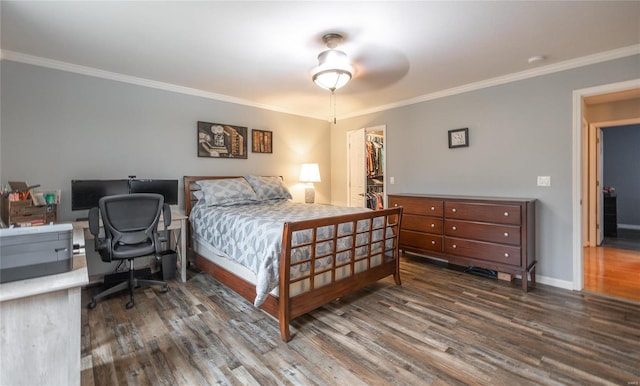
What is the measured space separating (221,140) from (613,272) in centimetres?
532

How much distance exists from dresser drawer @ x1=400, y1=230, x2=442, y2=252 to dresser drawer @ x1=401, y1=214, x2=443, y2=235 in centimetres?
6

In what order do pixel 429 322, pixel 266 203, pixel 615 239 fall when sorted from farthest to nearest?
pixel 615 239, pixel 266 203, pixel 429 322

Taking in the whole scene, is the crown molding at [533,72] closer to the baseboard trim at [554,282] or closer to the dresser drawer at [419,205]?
the dresser drawer at [419,205]

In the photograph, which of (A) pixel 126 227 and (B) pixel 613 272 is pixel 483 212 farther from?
(A) pixel 126 227

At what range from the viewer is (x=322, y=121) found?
5496 millimetres

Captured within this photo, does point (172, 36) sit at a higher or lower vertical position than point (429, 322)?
higher

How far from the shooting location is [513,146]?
3402 mm

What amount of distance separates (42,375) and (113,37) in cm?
249

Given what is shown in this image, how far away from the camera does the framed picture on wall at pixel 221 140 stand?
157 inches

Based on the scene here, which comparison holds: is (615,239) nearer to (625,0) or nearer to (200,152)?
(625,0)

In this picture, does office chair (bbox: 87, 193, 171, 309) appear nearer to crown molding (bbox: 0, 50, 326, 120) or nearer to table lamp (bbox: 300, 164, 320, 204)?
crown molding (bbox: 0, 50, 326, 120)

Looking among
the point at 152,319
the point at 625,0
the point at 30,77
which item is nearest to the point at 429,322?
the point at 152,319

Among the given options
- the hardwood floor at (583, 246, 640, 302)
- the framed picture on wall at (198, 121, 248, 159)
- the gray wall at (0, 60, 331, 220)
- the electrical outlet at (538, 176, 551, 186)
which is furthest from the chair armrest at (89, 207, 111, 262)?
the hardwood floor at (583, 246, 640, 302)

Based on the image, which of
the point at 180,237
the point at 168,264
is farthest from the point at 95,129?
the point at 168,264
